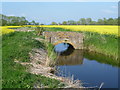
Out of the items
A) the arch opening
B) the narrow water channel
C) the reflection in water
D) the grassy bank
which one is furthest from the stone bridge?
the reflection in water

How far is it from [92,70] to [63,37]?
850 cm

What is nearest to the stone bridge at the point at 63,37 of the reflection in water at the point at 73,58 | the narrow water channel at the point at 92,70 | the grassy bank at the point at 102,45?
the grassy bank at the point at 102,45

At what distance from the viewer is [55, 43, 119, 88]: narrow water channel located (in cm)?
1114

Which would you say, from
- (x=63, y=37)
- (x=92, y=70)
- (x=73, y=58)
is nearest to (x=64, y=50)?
(x=63, y=37)

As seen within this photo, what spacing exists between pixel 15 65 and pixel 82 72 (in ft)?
16.2

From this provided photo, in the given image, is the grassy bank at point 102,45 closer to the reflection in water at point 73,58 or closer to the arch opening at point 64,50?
the reflection in water at point 73,58

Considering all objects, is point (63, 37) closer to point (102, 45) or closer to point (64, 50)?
point (64, 50)

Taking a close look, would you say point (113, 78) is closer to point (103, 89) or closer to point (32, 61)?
point (103, 89)

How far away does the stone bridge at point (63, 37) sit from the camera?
21.5m

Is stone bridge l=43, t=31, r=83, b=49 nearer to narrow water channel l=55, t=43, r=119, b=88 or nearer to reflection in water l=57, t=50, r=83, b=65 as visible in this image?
narrow water channel l=55, t=43, r=119, b=88

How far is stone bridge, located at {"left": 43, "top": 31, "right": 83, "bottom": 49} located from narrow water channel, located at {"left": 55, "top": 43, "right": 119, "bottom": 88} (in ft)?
4.20

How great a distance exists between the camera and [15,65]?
10008 mm

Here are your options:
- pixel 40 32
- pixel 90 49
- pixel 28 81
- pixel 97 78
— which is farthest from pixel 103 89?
pixel 40 32

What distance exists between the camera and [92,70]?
1382 cm
